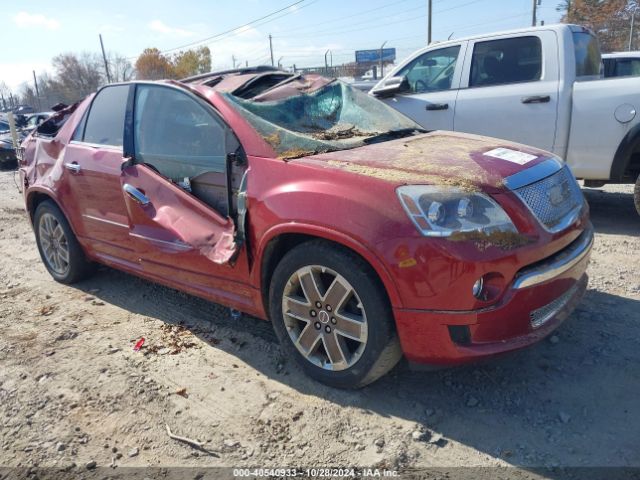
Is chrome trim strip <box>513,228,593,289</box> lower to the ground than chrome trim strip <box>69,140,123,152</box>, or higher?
lower

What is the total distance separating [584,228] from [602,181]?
114 inches

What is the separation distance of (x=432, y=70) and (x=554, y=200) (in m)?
3.91

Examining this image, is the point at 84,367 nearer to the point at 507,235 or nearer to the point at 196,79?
the point at 196,79

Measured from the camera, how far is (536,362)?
119 inches

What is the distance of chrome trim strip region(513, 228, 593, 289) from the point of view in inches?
97.3

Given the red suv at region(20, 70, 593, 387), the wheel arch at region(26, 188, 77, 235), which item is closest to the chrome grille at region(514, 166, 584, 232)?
the red suv at region(20, 70, 593, 387)

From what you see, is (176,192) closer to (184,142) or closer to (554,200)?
(184,142)

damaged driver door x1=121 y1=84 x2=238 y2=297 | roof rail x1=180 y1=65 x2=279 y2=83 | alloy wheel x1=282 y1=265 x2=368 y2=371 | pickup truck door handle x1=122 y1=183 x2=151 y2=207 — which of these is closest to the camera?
alloy wheel x1=282 y1=265 x2=368 y2=371

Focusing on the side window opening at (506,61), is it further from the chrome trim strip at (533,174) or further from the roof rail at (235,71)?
the chrome trim strip at (533,174)

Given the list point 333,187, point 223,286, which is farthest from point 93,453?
point 333,187

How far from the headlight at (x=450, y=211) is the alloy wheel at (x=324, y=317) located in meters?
0.50

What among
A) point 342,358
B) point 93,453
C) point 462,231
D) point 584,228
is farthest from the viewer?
point 584,228

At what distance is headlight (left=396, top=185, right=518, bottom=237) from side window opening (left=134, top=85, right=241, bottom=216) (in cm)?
115

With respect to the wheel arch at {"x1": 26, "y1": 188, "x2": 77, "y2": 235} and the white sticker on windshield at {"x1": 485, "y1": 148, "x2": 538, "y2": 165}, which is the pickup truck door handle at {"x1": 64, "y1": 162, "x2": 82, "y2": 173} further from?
the white sticker on windshield at {"x1": 485, "y1": 148, "x2": 538, "y2": 165}
